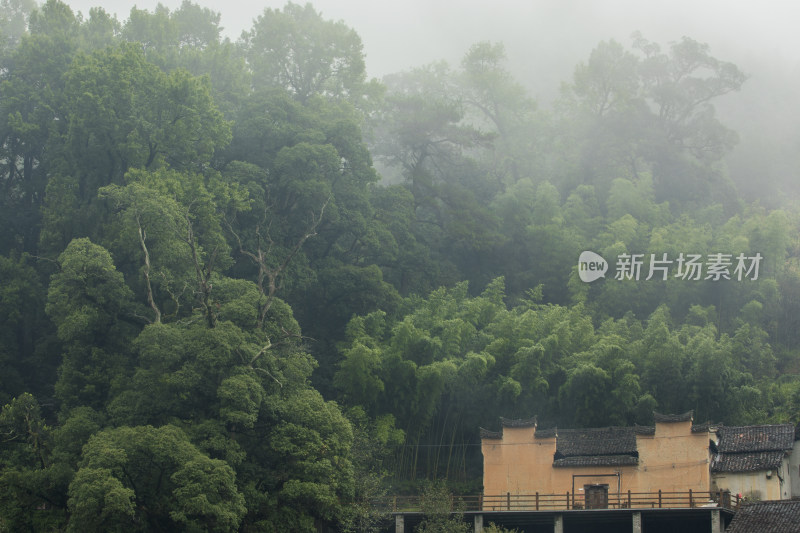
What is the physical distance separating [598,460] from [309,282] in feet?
37.3

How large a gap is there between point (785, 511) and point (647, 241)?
17.8 m

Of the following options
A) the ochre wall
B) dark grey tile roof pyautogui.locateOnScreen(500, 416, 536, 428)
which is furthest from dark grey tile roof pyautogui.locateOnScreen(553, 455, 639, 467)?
dark grey tile roof pyautogui.locateOnScreen(500, 416, 536, 428)

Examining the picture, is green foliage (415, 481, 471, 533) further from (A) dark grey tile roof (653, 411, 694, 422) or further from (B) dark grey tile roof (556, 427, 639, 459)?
(A) dark grey tile roof (653, 411, 694, 422)

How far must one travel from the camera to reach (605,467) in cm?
2875

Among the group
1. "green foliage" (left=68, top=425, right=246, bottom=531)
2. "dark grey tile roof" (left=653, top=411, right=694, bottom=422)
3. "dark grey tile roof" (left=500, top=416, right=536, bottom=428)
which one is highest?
"dark grey tile roof" (left=653, top=411, right=694, bottom=422)

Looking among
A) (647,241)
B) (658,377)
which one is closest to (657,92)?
(647,241)

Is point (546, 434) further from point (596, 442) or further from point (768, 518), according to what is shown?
point (768, 518)

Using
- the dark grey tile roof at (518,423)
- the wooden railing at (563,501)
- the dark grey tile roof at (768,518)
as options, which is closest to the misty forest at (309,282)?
the wooden railing at (563,501)

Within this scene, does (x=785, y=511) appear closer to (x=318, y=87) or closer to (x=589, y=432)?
(x=589, y=432)

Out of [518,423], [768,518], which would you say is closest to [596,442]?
[518,423]

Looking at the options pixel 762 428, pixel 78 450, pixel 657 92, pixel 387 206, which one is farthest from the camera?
pixel 657 92

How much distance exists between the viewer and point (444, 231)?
136 ft

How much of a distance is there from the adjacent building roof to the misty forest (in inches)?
89.5

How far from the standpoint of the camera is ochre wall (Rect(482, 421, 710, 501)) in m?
28.0
